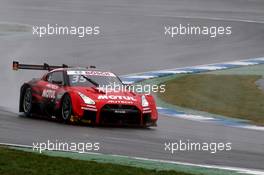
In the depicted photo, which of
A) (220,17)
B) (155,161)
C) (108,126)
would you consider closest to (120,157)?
(155,161)

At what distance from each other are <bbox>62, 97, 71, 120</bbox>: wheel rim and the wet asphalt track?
0.95 feet

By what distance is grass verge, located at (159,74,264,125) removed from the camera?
1797 cm

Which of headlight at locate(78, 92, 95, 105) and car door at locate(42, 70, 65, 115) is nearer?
headlight at locate(78, 92, 95, 105)

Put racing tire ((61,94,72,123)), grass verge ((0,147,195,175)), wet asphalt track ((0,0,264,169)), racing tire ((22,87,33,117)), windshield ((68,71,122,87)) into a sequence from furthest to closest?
racing tire ((22,87,33,117)) → windshield ((68,71,122,87)) → racing tire ((61,94,72,123)) → wet asphalt track ((0,0,264,169)) → grass verge ((0,147,195,175))

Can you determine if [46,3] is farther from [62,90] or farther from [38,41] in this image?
[62,90]

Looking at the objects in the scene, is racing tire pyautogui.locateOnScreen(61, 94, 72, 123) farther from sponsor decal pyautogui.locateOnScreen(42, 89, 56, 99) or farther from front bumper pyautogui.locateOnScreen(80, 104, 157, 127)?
sponsor decal pyautogui.locateOnScreen(42, 89, 56, 99)

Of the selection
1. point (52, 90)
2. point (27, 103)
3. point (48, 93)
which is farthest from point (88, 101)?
point (27, 103)

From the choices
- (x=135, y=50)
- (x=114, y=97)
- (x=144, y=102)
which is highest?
(x=135, y=50)

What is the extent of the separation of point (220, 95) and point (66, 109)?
18.7 ft

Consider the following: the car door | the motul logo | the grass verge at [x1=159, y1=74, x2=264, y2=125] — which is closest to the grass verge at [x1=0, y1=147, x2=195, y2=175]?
the motul logo

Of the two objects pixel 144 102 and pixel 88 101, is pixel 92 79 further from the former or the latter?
pixel 144 102

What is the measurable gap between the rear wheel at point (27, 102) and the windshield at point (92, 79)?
106cm

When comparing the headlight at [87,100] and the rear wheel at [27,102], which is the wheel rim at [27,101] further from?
the headlight at [87,100]

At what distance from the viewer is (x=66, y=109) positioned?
15297 millimetres
